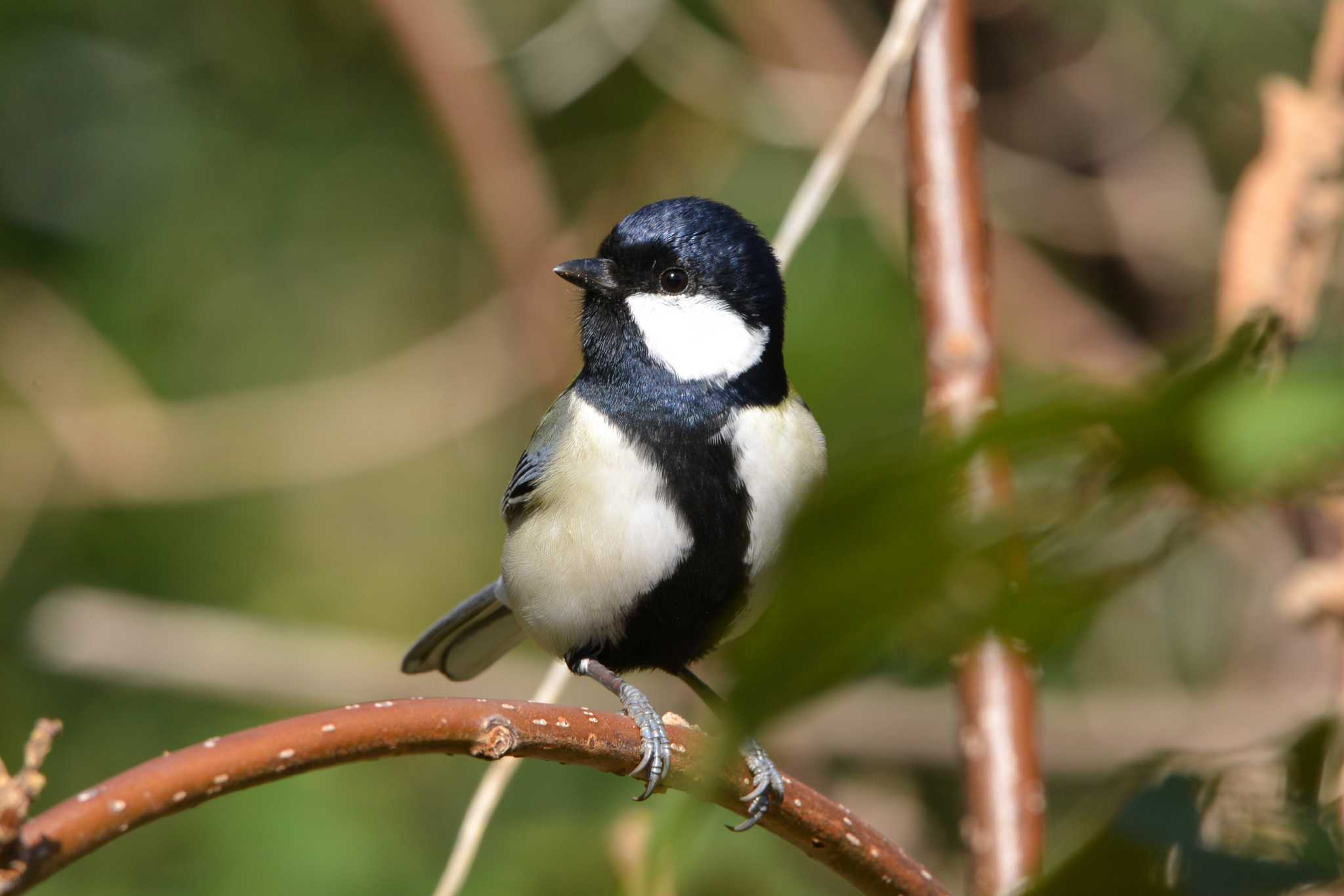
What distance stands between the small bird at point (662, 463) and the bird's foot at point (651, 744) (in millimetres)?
12

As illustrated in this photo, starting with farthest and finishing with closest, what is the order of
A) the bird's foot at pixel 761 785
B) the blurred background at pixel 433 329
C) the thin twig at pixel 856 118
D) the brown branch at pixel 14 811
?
the blurred background at pixel 433 329 → the thin twig at pixel 856 118 → the bird's foot at pixel 761 785 → the brown branch at pixel 14 811

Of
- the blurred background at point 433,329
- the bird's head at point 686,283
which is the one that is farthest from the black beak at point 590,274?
the blurred background at point 433,329

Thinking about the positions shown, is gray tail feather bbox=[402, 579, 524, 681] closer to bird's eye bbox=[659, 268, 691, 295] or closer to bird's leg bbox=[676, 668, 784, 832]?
bird's eye bbox=[659, 268, 691, 295]

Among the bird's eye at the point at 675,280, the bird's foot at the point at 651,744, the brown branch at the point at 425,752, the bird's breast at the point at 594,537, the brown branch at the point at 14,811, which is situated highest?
the bird's eye at the point at 675,280

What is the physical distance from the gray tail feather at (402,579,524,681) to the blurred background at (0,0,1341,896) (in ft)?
1.42

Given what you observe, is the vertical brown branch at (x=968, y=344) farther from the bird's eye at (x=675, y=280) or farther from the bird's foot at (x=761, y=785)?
the bird's eye at (x=675, y=280)

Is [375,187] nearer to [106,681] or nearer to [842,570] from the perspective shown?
[106,681]

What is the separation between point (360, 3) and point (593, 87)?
0.71 m

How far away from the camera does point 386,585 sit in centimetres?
394

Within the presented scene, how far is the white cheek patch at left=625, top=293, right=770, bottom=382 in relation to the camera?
204 cm

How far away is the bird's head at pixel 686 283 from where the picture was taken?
2.11 m

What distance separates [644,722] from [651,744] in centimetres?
19

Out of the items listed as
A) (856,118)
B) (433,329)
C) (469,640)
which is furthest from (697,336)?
(433,329)

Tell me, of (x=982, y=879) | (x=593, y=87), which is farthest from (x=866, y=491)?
(x=593, y=87)
